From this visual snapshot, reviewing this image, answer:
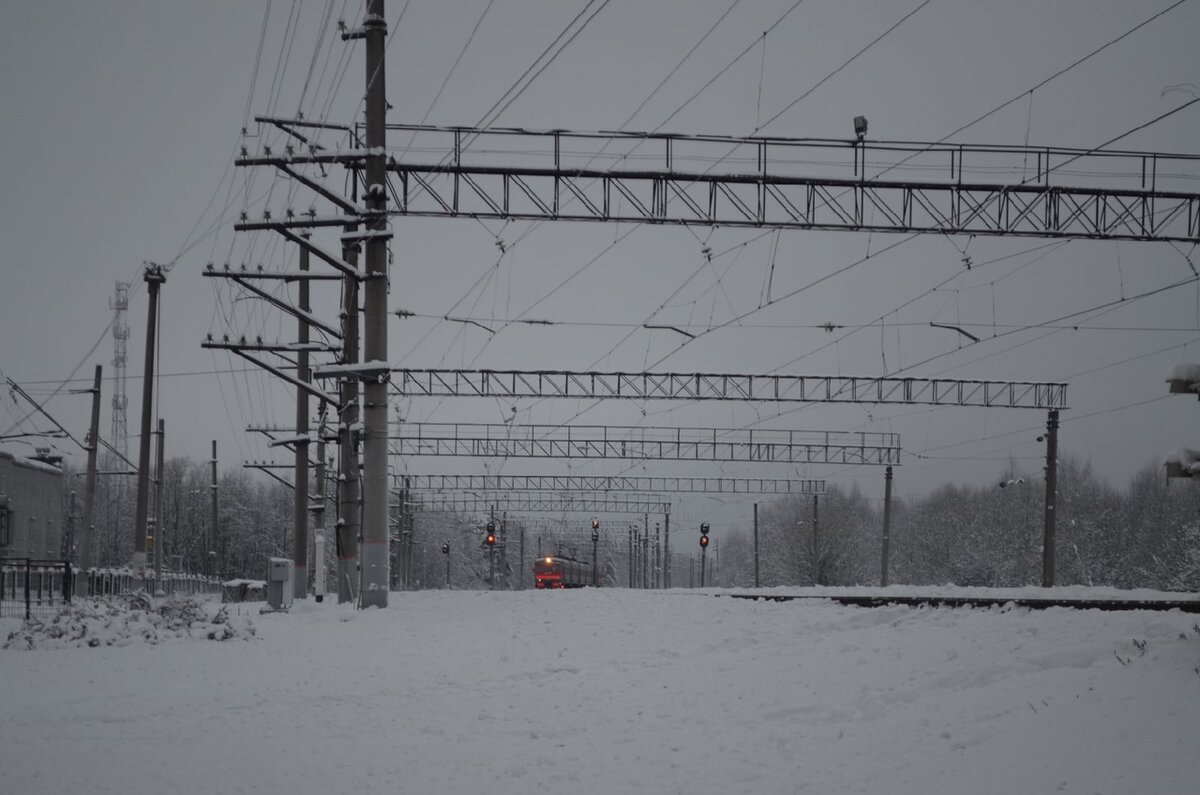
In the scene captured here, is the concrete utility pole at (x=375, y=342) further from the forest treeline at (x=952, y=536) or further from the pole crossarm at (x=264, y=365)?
the forest treeline at (x=952, y=536)

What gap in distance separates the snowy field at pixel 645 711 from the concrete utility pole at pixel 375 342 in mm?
5251

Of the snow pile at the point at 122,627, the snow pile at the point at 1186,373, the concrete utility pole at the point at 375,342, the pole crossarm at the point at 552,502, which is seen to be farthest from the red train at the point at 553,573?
the snow pile at the point at 1186,373

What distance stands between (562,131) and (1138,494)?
77982 mm

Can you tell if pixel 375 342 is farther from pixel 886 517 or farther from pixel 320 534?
pixel 886 517

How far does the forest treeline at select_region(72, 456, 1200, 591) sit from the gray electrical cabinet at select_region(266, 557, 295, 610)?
115 ft

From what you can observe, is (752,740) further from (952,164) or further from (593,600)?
(952,164)

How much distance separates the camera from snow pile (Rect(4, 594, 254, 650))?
1783 cm

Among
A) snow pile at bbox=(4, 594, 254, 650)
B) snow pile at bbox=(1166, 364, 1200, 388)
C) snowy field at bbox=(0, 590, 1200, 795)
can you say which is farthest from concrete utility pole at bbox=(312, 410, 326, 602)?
snow pile at bbox=(1166, 364, 1200, 388)

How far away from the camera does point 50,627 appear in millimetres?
18344

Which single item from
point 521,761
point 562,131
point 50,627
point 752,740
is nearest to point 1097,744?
point 752,740

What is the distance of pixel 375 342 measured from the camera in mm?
22812

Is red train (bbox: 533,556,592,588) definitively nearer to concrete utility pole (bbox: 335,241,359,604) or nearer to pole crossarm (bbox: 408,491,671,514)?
pole crossarm (bbox: 408,491,671,514)

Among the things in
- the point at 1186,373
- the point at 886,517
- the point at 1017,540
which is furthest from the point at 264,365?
the point at 1017,540

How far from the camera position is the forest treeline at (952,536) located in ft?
237
